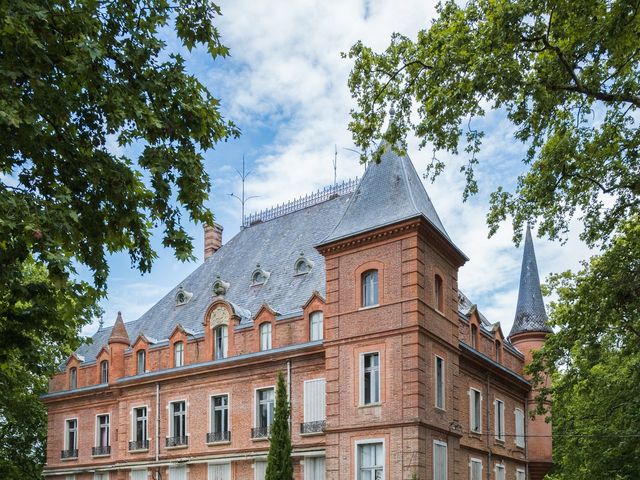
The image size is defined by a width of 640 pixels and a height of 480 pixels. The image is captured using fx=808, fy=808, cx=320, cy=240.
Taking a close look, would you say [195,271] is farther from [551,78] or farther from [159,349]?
[551,78]

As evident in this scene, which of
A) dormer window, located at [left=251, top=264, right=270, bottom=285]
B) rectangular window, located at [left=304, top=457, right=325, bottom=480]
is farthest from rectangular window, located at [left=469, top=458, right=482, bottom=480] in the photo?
dormer window, located at [left=251, top=264, right=270, bottom=285]

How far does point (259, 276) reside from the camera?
34406mm

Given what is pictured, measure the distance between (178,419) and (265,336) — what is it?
5.87 meters

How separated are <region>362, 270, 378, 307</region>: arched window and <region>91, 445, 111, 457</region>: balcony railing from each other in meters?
15.5

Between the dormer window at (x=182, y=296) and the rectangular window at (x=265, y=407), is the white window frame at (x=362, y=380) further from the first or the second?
the dormer window at (x=182, y=296)

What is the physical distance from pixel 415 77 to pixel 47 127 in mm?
8068

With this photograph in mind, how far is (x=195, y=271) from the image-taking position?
39.7 meters

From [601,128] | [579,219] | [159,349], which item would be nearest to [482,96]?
[601,128]

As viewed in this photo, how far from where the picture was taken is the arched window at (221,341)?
32.7 meters

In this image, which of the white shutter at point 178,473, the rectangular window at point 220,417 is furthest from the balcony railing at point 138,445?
the rectangular window at point 220,417

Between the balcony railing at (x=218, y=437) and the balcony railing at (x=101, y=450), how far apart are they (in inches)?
261

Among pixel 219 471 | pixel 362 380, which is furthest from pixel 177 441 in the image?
pixel 362 380

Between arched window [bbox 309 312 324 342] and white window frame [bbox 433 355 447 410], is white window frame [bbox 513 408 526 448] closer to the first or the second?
white window frame [bbox 433 355 447 410]

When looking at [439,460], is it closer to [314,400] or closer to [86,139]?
[314,400]
